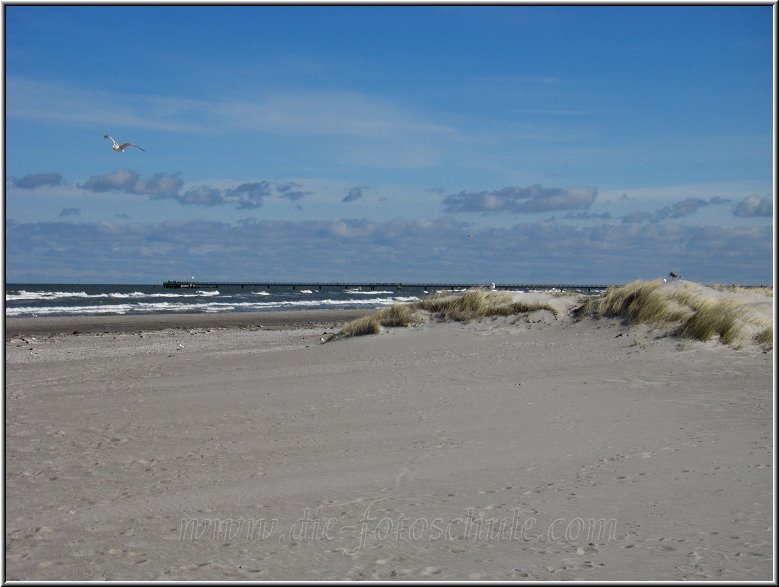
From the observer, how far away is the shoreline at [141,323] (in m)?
28.9

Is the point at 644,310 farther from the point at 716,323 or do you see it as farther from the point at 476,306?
the point at 476,306

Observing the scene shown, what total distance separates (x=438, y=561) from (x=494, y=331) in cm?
1251

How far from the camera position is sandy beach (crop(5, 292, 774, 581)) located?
4.75 metres

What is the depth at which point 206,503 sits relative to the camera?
6.00 meters

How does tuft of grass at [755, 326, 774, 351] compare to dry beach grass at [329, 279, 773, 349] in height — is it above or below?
below

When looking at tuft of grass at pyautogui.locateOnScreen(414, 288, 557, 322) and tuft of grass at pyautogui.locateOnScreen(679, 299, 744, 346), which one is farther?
tuft of grass at pyautogui.locateOnScreen(414, 288, 557, 322)

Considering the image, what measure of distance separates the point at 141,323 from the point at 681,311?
2428 cm

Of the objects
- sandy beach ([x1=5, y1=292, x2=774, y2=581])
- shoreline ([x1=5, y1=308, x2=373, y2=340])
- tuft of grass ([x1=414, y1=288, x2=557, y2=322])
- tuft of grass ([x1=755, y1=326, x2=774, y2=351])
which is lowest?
sandy beach ([x1=5, y1=292, x2=774, y2=581])

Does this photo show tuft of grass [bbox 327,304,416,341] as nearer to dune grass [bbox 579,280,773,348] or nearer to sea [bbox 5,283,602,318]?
sea [bbox 5,283,602,318]

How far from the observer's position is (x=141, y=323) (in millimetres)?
32656

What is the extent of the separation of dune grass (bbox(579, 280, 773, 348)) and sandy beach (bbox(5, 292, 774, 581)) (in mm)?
382

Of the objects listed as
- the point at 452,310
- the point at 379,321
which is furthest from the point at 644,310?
the point at 379,321

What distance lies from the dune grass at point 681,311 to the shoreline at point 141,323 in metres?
15.8

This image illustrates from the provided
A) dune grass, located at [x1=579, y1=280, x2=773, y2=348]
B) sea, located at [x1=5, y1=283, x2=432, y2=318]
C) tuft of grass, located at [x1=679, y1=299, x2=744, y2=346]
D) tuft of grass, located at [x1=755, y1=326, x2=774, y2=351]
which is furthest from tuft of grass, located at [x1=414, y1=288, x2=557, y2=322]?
sea, located at [x1=5, y1=283, x2=432, y2=318]
